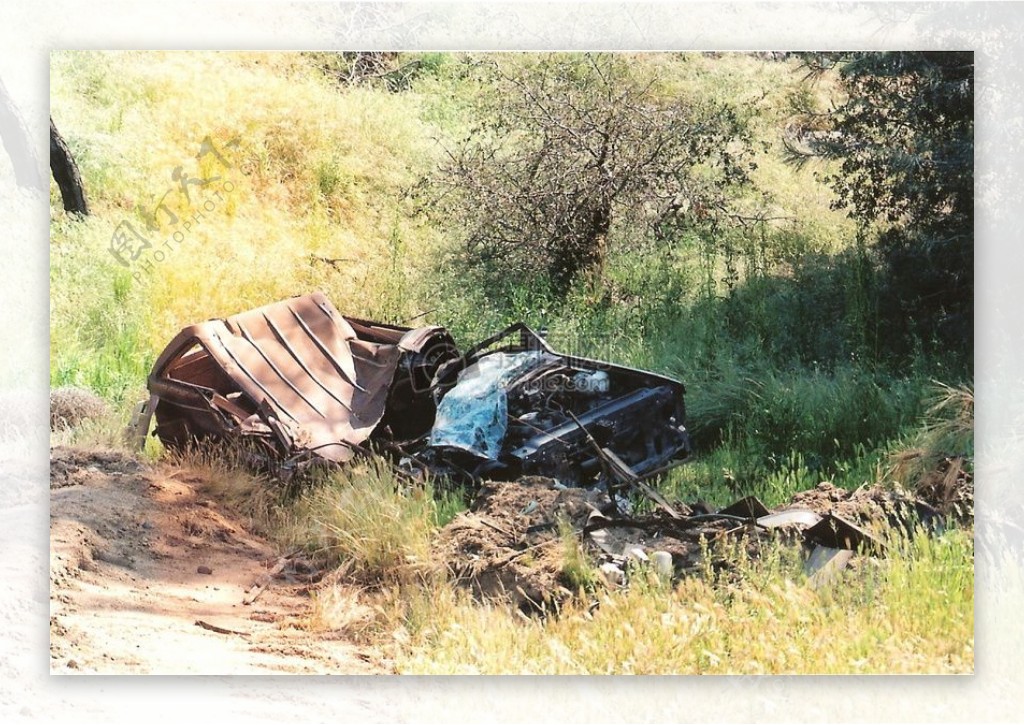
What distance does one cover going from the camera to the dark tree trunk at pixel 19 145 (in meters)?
5.69

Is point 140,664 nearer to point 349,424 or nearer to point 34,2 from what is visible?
point 349,424

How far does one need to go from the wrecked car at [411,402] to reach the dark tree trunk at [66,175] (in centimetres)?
→ 69

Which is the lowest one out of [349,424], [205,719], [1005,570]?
[205,719]

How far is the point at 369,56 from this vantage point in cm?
574

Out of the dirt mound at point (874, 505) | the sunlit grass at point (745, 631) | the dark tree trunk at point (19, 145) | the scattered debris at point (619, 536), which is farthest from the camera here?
the dark tree trunk at point (19, 145)

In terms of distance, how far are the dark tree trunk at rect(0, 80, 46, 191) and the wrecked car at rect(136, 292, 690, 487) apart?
35.9 inches

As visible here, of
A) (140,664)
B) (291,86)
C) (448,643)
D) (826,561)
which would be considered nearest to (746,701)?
(826,561)

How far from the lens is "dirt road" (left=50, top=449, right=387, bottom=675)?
5.30 metres

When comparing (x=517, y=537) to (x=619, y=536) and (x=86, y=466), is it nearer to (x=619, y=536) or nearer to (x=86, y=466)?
(x=619, y=536)

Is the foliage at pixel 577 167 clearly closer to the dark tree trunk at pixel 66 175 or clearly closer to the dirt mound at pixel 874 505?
the dirt mound at pixel 874 505

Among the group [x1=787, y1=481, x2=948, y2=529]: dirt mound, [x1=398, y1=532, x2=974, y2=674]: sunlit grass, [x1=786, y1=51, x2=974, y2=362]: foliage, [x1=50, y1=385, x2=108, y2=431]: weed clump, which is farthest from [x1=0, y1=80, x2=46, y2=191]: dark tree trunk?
[x1=787, y1=481, x2=948, y2=529]: dirt mound

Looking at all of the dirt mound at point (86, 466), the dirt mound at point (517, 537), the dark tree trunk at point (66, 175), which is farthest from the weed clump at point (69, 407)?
the dirt mound at point (517, 537)

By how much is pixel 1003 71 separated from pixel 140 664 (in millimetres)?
4063

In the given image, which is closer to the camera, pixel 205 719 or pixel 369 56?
pixel 205 719
